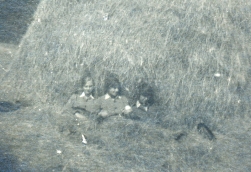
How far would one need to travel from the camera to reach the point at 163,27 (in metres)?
4.64

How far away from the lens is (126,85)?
4.37 m

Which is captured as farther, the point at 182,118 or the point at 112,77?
the point at 112,77

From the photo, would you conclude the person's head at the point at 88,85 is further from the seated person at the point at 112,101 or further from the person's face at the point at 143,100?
the person's face at the point at 143,100

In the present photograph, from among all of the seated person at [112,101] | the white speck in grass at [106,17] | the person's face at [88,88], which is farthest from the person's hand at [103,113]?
the white speck in grass at [106,17]

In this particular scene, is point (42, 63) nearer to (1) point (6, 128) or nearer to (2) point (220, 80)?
(1) point (6, 128)

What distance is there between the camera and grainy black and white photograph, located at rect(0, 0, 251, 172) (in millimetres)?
3379

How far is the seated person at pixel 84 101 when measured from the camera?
3.98m

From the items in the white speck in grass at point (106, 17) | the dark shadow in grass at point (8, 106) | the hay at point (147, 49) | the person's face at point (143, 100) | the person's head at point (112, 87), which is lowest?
the person's face at point (143, 100)

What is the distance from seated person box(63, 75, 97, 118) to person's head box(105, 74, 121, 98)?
21 cm

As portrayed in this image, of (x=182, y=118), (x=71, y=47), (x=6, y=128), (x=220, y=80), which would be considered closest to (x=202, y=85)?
(x=220, y=80)

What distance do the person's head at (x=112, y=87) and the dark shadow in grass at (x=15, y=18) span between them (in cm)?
172

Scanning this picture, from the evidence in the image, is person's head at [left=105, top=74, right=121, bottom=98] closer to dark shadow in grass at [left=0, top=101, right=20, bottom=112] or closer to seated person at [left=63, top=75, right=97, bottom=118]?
seated person at [left=63, top=75, right=97, bottom=118]

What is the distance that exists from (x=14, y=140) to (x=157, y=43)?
244 centimetres

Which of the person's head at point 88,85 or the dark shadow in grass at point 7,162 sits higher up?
the person's head at point 88,85
